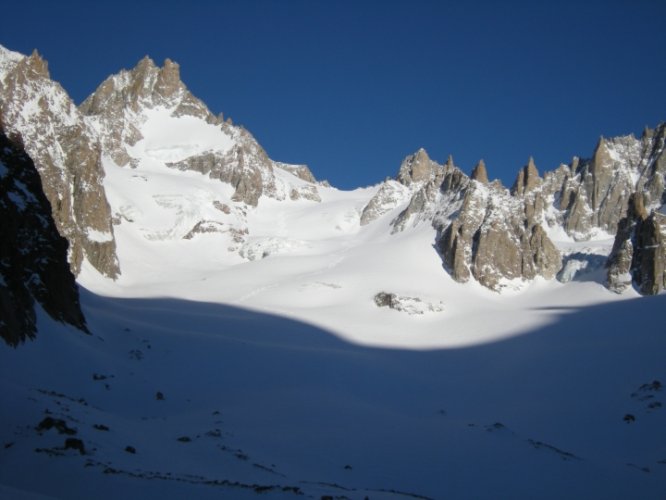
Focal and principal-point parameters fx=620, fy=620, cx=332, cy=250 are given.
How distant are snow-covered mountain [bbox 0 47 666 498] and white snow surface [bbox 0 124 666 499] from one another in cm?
24

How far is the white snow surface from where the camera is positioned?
23516 mm

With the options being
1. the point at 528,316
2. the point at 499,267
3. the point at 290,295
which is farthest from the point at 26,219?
the point at 499,267

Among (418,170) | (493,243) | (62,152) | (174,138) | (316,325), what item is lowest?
(316,325)

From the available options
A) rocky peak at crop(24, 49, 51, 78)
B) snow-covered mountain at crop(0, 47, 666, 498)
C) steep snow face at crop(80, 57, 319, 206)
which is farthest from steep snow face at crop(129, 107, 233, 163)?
rocky peak at crop(24, 49, 51, 78)

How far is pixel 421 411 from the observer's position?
5097 cm

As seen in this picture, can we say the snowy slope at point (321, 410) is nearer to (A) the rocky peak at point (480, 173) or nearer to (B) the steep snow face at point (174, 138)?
(A) the rocky peak at point (480, 173)

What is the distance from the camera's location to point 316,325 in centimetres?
8000

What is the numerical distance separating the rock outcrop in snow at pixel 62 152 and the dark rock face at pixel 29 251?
87.7ft

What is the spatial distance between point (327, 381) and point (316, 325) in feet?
84.1

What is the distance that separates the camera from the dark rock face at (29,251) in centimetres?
3966

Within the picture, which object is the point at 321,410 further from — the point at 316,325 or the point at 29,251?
the point at 316,325

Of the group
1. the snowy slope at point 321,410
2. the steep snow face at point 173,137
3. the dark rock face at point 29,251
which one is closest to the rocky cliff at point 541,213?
the snowy slope at point 321,410

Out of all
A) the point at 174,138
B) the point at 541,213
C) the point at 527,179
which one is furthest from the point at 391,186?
the point at 174,138

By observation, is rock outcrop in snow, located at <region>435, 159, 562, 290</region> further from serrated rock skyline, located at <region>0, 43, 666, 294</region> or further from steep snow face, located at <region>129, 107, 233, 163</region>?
steep snow face, located at <region>129, 107, 233, 163</region>
